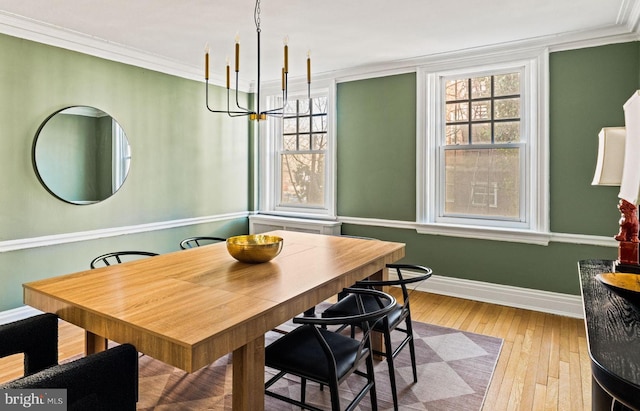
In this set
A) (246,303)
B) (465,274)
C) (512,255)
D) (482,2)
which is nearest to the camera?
(246,303)

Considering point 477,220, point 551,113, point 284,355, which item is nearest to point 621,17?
point 551,113

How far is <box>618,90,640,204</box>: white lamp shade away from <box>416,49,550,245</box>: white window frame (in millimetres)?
2064

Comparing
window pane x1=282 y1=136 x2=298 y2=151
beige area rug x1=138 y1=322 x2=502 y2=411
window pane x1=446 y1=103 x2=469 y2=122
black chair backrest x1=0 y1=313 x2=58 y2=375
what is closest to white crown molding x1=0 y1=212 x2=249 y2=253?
window pane x1=282 y1=136 x2=298 y2=151

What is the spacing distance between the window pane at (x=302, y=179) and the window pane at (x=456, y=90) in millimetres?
1636

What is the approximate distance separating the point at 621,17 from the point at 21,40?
15.2 feet

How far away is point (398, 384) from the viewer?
2398mm

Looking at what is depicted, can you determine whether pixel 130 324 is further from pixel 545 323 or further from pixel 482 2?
pixel 545 323

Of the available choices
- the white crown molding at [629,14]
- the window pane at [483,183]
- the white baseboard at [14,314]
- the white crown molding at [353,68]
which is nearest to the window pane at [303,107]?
the white crown molding at [353,68]

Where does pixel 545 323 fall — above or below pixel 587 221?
below

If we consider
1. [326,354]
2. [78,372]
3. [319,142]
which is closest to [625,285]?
[326,354]

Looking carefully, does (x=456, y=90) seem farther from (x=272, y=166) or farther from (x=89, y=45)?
(x=89, y=45)

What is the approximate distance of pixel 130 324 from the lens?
1393 mm

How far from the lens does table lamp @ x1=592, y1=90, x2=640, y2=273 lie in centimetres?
160

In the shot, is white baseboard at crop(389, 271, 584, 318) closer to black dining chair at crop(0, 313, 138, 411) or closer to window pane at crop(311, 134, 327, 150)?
window pane at crop(311, 134, 327, 150)
